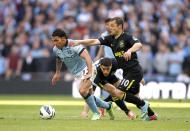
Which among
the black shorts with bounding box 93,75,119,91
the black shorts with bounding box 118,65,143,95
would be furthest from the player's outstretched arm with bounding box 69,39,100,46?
the black shorts with bounding box 118,65,143,95

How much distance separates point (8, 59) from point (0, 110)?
10381mm

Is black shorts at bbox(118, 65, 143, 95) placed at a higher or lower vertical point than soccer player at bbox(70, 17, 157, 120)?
lower

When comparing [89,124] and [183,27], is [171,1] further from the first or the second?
[89,124]

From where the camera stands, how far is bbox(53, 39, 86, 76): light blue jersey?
46.9 feet

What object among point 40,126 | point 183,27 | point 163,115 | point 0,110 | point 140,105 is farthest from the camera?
point 183,27

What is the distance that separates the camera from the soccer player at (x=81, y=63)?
14.0m

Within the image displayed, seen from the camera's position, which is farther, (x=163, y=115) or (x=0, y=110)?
(x=0, y=110)

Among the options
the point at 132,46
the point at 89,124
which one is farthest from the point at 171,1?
the point at 89,124

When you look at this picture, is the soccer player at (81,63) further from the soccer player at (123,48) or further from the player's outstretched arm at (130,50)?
the player's outstretched arm at (130,50)

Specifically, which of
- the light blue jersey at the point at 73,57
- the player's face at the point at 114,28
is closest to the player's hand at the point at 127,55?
the player's face at the point at 114,28

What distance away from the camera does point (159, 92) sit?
82.2 feet

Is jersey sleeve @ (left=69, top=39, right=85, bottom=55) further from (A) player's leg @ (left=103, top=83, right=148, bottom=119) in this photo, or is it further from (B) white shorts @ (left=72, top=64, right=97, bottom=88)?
(A) player's leg @ (left=103, top=83, right=148, bottom=119)

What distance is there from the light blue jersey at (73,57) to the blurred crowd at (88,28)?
10948 millimetres

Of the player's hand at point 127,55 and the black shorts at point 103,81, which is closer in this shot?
the player's hand at point 127,55
